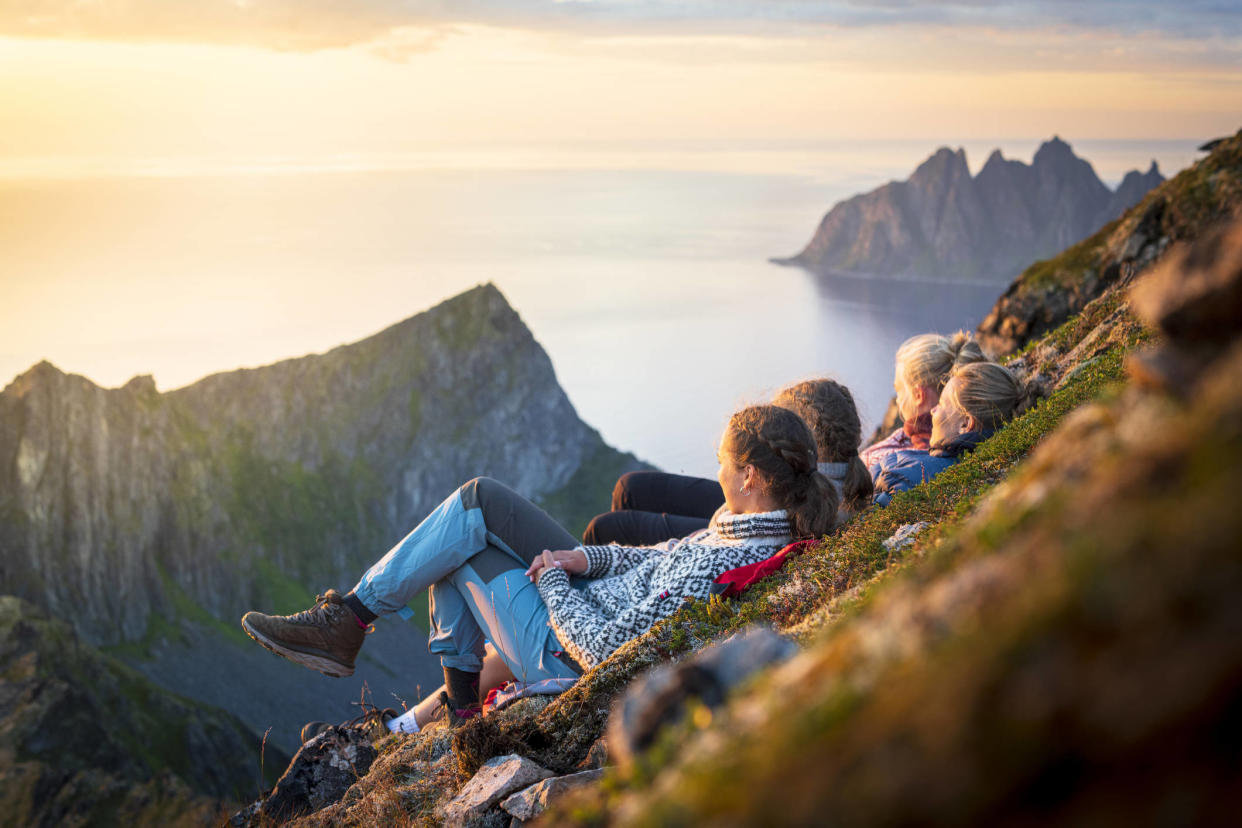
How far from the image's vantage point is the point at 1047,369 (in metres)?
11.5

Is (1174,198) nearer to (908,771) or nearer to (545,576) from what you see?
(545,576)

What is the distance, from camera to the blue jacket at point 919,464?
8.54 meters

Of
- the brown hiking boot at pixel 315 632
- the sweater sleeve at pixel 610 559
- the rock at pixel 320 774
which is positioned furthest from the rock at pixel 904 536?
the rock at pixel 320 774

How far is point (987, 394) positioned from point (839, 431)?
2010 mm

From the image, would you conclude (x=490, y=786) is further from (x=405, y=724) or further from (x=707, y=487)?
(x=707, y=487)

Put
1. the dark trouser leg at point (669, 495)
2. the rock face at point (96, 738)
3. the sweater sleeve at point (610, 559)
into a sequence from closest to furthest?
the sweater sleeve at point (610, 559) → the dark trouser leg at point (669, 495) → the rock face at point (96, 738)

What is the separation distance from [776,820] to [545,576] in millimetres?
5524

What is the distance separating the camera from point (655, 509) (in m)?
10.1

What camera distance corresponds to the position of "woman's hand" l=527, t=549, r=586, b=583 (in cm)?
761

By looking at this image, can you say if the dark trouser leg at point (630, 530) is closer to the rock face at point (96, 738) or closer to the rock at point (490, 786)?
the rock at point (490, 786)

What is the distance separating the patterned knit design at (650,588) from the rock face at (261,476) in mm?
97688

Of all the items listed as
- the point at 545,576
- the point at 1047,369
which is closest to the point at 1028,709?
the point at 545,576

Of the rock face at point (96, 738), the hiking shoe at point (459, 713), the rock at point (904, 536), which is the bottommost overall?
the rock face at point (96, 738)

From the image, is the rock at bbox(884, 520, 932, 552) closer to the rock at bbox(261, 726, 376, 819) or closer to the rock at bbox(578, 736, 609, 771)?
the rock at bbox(578, 736, 609, 771)
